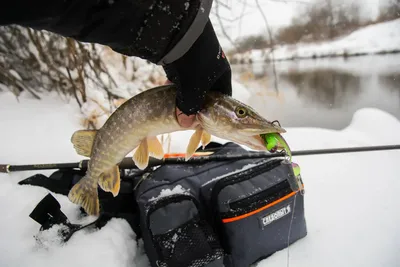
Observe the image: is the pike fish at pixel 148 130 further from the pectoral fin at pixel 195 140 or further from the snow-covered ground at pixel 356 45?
the snow-covered ground at pixel 356 45

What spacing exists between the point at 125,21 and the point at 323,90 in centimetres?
649

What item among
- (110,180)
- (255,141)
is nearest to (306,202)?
(255,141)

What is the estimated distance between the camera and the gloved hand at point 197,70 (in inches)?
30.4

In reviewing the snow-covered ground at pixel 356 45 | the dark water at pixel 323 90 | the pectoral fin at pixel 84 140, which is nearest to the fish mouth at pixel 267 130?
the pectoral fin at pixel 84 140

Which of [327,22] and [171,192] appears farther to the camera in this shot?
[327,22]

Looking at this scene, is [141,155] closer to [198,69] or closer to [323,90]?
[198,69]

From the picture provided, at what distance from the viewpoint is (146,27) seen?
2.21 feet

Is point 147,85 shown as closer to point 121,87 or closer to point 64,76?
point 121,87

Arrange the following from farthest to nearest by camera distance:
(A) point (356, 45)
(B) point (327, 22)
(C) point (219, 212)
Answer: (A) point (356, 45), (B) point (327, 22), (C) point (219, 212)

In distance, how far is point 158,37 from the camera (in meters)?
0.69

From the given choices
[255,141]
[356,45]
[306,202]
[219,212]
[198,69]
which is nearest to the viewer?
[198,69]

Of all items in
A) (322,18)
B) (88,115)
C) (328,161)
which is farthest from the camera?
(322,18)

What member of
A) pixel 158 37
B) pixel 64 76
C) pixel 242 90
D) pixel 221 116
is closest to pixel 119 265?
pixel 221 116

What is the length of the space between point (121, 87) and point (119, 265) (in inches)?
103
